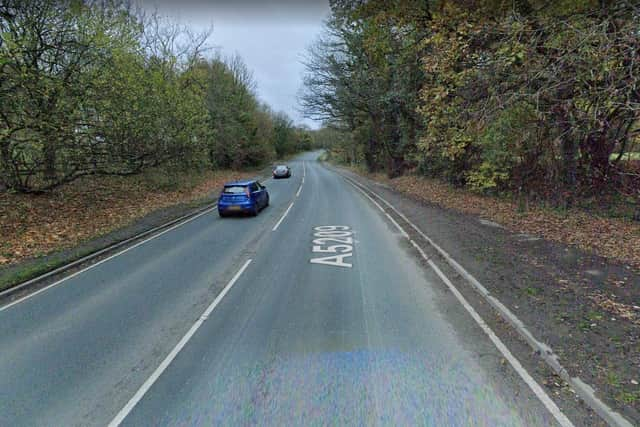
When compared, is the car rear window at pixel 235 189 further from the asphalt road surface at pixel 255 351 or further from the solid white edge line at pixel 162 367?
the solid white edge line at pixel 162 367

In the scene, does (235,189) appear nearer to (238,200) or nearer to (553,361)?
(238,200)

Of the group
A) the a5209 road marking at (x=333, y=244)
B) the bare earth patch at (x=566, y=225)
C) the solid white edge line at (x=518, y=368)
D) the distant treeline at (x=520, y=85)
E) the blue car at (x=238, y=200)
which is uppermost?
the distant treeline at (x=520, y=85)

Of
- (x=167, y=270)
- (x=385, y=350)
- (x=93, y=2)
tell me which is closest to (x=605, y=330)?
(x=385, y=350)

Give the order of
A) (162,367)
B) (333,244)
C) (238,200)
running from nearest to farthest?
1. (162,367)
2. (333,244)
3. (238,200)

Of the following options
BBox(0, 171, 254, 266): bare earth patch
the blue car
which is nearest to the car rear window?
the blue car

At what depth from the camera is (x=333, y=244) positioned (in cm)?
856

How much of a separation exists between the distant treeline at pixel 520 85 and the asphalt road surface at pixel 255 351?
488 centimetres

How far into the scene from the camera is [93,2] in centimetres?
1305

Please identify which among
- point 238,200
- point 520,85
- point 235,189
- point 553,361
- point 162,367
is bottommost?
point 162,367

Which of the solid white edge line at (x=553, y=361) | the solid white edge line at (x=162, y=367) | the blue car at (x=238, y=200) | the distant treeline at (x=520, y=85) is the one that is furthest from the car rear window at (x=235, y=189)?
the solid white edge line at (x=553, y=361)

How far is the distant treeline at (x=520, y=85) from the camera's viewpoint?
6637 millimetres

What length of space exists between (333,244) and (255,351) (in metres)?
4.87

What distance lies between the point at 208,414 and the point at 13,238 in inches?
391

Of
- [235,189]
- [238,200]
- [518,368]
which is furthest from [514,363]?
[235,189]
